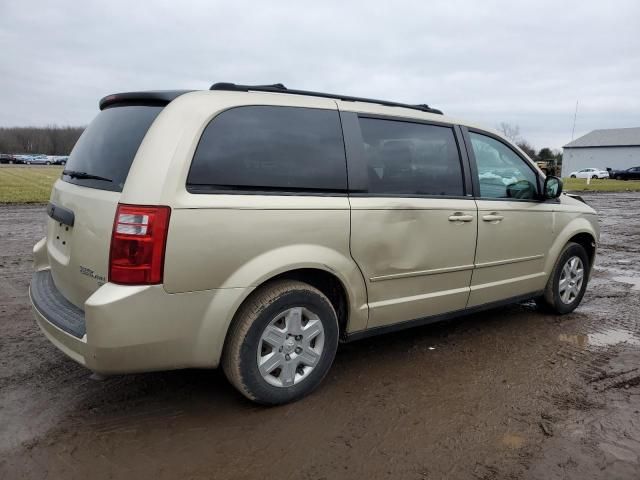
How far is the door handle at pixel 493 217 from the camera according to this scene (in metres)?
4.11

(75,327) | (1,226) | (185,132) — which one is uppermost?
(185,132)

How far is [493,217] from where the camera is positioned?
164 inches

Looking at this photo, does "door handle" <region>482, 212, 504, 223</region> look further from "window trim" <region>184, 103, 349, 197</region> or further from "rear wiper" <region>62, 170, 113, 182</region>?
"rear wiper" <region>62, 170, 113, 182</region>

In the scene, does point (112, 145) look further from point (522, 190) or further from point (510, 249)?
point (522, 190)

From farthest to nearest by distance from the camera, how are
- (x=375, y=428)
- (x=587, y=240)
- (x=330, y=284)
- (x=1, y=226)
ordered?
(x=1, y=226), (x=587, y=240), (x=330, y=284), (x=375, y=428)

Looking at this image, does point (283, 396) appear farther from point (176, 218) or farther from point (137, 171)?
point (137, 171)

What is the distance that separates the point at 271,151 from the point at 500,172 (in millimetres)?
2303

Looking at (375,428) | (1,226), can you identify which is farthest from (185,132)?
(1,226)

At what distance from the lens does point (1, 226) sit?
1023 cm

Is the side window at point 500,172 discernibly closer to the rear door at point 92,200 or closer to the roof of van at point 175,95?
the roof of van at point 175,95

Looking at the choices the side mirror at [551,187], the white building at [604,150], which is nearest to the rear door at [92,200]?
the side mirror at [551,187]

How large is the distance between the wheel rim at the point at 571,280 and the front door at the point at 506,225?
38 cm

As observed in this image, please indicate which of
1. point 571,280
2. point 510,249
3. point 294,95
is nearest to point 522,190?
point 510,249

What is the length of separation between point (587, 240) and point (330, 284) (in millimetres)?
3284
